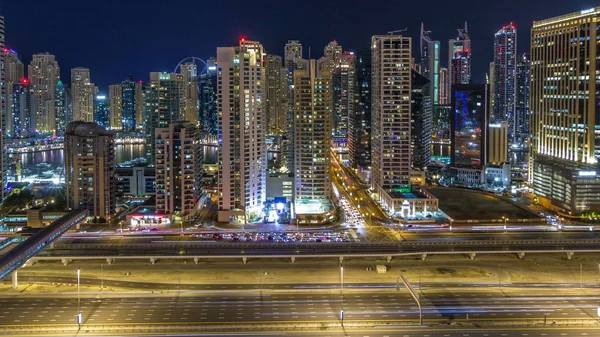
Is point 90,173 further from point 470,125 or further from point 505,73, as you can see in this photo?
point 505,73

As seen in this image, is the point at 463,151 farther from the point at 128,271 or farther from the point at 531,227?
the point at 128,271

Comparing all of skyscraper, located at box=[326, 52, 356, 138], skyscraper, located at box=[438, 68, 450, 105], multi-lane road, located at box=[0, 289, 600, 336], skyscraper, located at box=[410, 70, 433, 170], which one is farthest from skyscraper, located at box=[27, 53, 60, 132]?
multi-lane road, located at box=[0, 289, 600, 336]

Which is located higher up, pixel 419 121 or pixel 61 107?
pixel 61 107

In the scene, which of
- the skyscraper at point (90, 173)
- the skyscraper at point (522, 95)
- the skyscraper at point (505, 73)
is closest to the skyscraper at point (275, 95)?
the skyscraper at point (505, 73)

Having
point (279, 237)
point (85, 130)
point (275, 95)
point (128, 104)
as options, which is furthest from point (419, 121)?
point (128, 104)

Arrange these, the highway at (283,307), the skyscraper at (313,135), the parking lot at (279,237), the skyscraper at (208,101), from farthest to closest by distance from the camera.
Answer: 1. the skyscraper at (208,101)
2. the skyscraper at (313,135)
3. the parking lot at (279,237)
4. the highway at (283,307)

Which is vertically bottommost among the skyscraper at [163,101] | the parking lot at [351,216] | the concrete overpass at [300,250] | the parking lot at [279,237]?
the concrete overpass at [300,250]

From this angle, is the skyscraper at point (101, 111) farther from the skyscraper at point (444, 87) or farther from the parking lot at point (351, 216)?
the parking lot at point (351, 216)

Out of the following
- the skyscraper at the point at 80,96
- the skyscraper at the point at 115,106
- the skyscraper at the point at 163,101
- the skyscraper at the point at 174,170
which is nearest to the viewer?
the skyscraper at the point at 174,170
